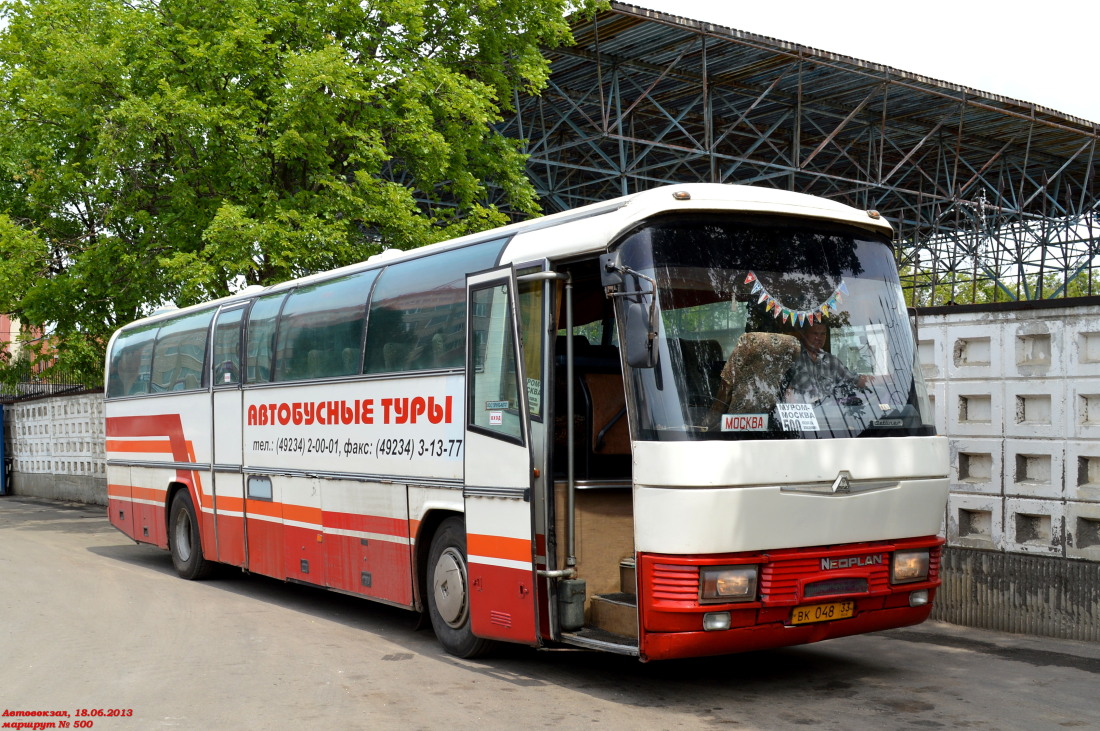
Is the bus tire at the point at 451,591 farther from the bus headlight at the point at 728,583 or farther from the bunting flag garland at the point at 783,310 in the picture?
the bunting flag garland at the point at 783,310

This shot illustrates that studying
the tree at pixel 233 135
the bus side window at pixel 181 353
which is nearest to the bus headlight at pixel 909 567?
the bus side window at pixel 181 353

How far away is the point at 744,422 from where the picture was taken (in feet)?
21.6

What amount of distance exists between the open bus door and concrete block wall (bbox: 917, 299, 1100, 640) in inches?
154

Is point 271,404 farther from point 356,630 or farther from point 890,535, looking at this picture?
point 890,535

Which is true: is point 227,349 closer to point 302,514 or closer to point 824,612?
point 302,514

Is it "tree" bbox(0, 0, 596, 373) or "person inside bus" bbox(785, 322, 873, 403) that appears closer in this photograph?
"person inside bus" bbox(785, 322, 873, 403)

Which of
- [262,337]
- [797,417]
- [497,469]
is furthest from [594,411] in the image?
[262,337]

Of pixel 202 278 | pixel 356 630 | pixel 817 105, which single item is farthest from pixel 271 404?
pixel 817 105

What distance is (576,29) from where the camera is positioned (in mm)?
21891

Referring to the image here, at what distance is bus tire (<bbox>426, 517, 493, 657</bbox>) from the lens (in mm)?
8250

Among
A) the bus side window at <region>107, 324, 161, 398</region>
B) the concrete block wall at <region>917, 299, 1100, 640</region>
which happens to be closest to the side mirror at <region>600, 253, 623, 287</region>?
the concrete block wall at <region>917, 299, 1100, 640</region>

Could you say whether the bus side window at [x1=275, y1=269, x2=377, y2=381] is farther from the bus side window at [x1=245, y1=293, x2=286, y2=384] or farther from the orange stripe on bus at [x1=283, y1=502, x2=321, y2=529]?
the orange stripe on bus at [x1=283, y1=502, x2=321, y2=529]

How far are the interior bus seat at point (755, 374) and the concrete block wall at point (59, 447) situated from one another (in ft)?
59.1

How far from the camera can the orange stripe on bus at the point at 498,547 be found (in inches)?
292
